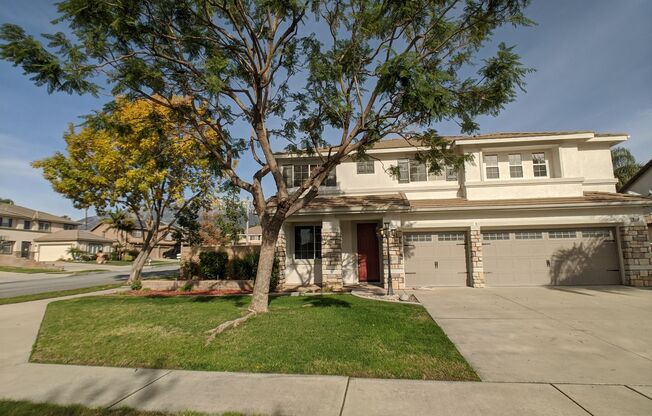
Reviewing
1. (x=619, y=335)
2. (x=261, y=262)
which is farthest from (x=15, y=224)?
(x=619, y=335)

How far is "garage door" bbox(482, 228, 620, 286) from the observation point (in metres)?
13.5

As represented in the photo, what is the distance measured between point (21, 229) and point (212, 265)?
4647 centimetres

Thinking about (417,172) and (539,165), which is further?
(417,172)

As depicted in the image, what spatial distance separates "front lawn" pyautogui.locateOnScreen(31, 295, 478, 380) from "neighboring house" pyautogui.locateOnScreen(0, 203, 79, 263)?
45995mm

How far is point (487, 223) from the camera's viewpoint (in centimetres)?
1388

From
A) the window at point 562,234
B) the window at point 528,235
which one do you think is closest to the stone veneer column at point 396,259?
the window at point 528,235

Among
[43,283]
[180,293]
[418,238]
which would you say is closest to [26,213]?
[43,283]

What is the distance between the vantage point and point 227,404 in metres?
3.99

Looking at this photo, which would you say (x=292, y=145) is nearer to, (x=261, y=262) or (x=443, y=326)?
(x=261, y=262)

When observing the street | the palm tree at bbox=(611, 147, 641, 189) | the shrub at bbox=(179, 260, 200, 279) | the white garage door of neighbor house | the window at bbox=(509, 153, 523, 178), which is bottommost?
the street

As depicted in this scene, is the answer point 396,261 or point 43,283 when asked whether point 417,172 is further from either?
point 43,283

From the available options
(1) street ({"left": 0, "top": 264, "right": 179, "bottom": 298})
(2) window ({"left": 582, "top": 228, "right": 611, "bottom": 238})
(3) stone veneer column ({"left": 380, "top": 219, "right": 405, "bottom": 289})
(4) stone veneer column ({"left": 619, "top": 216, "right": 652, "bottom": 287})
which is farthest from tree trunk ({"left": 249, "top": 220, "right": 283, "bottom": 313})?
(4) stone veneer column ({"left": 619, "top": 216, "right": 652, "bottom": 287})

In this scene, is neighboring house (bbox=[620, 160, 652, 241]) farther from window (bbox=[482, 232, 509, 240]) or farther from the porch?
the porch

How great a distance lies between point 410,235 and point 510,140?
21.0 feet
